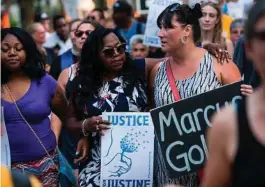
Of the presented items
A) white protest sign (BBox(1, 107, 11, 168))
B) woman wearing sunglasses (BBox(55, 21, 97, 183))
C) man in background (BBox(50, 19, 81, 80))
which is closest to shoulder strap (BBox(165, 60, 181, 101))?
woman wearing sunglasses (BBox(55, 21, 97, 183))

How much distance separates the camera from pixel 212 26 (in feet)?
29.5

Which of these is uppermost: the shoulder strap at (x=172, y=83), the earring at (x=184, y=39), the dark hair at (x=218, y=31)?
the earring at (x=184, y=39)

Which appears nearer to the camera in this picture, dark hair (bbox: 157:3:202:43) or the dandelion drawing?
dark hair (bbox: 157:3:202:43)

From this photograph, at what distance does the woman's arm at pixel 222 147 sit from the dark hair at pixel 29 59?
3.64m

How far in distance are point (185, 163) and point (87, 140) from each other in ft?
3.56

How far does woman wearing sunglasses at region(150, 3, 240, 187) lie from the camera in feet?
18.7

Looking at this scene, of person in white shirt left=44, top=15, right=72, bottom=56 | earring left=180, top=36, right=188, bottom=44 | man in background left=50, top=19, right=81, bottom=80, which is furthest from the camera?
person in white shirt left=44, top=15, right=72, bottom=56

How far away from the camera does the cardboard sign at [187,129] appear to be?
5266 millimetres

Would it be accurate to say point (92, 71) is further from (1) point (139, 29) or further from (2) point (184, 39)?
(1) point (139, 29)

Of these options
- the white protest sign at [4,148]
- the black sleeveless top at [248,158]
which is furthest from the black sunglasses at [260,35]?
the white protest sign at [4,148]

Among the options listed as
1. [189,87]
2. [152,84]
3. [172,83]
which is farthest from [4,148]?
[189,87]

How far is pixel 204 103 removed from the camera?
5273mm

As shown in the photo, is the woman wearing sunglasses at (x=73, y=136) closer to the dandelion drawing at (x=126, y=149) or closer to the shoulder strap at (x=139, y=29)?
the dandelion drawing at (x=126, y=149)

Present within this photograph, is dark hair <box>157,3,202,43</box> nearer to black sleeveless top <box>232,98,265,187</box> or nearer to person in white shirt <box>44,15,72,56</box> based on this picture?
black sleeveless top <box>232,98,265,187</box>
